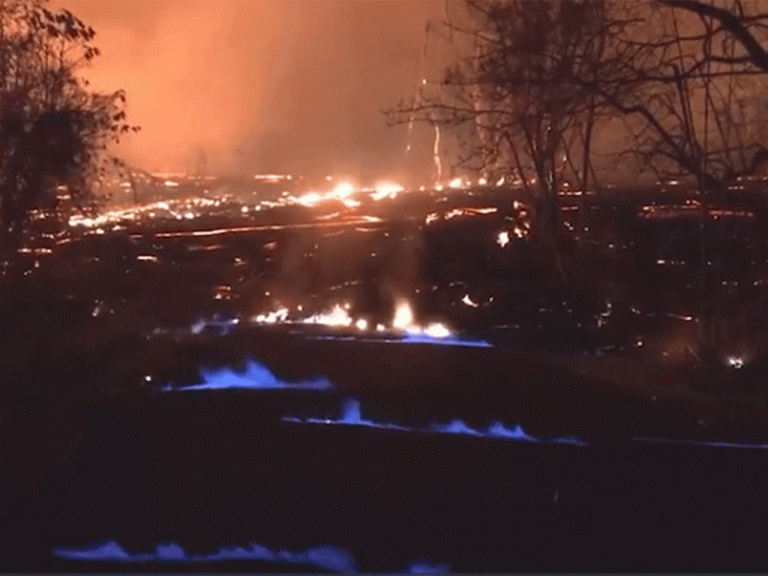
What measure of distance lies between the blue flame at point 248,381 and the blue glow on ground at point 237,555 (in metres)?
4.04

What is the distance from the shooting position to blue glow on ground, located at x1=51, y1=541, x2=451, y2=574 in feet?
21.9

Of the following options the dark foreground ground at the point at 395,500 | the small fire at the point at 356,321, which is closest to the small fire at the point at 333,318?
the small fire at the point at 356,321

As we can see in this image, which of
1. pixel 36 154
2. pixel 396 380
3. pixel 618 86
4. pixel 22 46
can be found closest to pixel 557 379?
pixel 396 380

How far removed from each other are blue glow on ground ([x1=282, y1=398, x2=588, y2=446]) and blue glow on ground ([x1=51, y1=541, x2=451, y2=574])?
2.65m

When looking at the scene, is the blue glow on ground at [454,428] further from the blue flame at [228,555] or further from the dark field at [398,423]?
the blue flame at [228,555]

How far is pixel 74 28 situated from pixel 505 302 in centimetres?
796

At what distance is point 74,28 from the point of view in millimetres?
14219

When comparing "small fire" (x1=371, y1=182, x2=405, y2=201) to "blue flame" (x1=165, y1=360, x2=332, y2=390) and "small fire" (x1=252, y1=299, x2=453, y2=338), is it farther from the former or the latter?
"blue flame" (x1=165, y1=360, x2=332, y2=390)

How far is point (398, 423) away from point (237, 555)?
3.04 m

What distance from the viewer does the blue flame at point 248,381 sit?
438 inches

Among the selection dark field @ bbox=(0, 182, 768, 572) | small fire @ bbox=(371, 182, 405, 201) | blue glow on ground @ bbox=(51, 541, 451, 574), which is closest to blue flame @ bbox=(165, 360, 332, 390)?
A: dark field @ bbox=(0, 182, 768, 572)

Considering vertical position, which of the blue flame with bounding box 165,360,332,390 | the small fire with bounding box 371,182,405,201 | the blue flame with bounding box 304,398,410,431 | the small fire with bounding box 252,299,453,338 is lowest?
the small fire with bounding box 252,299,453,338

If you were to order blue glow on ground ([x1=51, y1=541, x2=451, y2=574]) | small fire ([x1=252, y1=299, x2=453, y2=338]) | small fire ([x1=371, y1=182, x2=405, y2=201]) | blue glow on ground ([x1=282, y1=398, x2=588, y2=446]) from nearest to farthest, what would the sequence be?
blue glow on ground ([x1=51, y1=541, x2=451, y2=574]) < blue glow on ground ([x1=282, y1=398, x2=588, y2=446]) < small fire ([x1=252, y1=299, x2=453, y2=338]) < small fire ([x1=371, y1=182, x2=405, y2=201])

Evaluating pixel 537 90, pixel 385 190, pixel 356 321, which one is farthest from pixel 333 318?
pixel 385 190
